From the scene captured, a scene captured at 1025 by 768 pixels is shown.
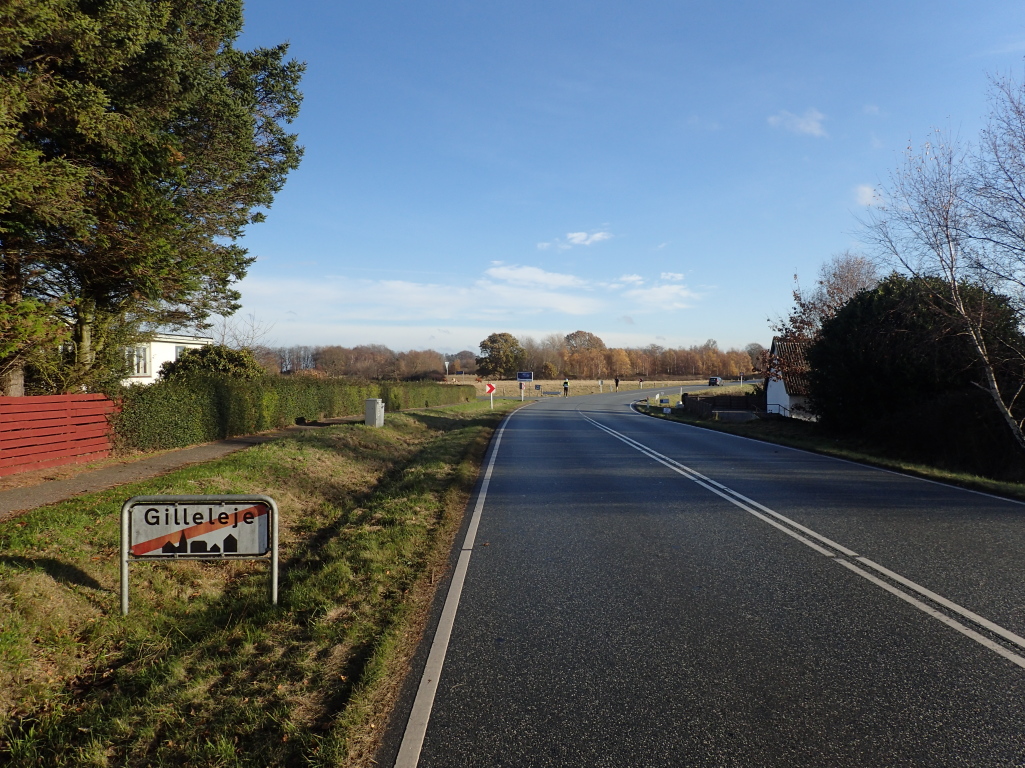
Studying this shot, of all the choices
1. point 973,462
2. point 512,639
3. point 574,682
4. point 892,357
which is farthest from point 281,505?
point 892,357

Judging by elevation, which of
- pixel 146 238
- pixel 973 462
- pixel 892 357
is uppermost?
pixel 146 238

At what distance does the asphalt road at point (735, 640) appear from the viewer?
320cm

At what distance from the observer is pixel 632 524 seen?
26.9ft

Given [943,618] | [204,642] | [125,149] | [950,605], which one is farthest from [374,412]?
[943,618]

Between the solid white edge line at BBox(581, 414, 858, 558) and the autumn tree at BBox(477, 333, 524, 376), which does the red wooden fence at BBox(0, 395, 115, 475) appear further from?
the autumn tree at BBox(477, 333, 524, 376)

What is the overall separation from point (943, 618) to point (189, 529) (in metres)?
5.75

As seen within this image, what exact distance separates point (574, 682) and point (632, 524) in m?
4.50

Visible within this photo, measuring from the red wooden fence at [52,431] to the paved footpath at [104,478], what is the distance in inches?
27.3

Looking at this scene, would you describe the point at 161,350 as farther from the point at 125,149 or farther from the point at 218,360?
the point at 125,149

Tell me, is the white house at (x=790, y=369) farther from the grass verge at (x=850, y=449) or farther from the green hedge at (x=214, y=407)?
the green hedge at (x=214, y=407)

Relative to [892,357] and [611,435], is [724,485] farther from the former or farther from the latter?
[892,357]

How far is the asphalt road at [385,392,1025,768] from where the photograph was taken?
126 inches

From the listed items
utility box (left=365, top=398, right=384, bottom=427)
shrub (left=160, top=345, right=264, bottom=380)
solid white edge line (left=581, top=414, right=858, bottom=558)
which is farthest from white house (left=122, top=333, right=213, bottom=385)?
solid white edge line (left=581, top=414, right=858, bottom=558)

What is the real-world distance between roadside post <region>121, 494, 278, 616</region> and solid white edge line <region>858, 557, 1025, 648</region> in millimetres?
5316
